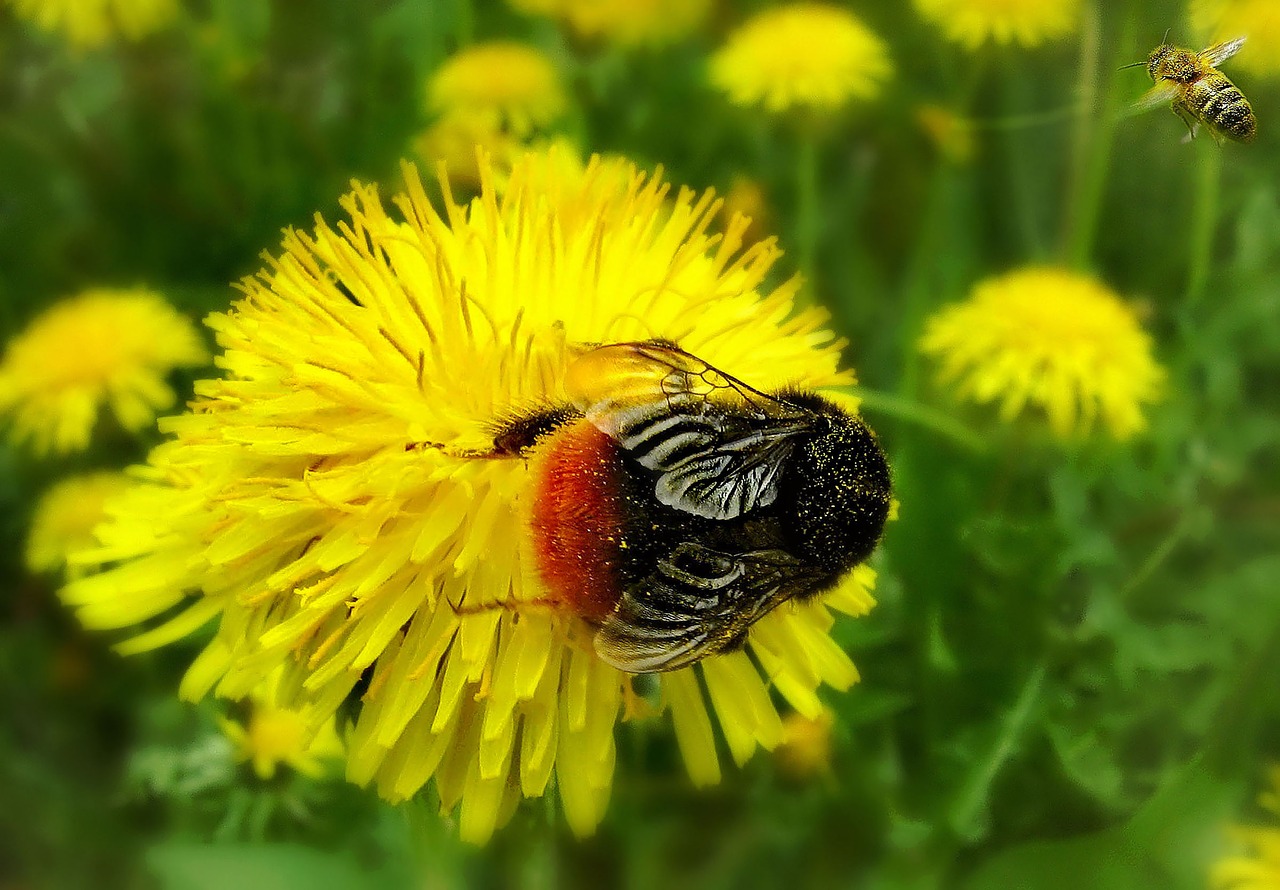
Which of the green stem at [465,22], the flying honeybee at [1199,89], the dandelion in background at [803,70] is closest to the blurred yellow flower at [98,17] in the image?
the green stem at [465,22]

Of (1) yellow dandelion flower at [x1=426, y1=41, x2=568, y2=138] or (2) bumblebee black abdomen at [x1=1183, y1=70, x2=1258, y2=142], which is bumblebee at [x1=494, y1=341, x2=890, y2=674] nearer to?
(2) bumblebee black abdomen at [x1=1183, y1=70, x2=1258, y2=142]

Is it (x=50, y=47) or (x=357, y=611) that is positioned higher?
(x=50, y=47)

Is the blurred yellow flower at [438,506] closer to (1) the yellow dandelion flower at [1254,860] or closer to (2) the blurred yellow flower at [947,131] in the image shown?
(1) the yellow dandelion flower at [1254,860]

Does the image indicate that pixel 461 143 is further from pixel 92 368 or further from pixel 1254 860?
pixel 1254 860

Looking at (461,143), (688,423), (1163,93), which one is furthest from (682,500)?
(461,143)

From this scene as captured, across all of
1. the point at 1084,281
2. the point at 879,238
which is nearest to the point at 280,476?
the point at 1084,281

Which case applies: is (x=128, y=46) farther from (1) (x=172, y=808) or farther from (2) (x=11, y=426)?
(1) (x=172, y=808)

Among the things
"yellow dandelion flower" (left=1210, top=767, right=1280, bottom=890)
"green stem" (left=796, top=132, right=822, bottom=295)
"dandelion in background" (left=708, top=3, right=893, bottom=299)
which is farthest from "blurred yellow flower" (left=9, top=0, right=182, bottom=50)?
"yellow dandelion flower" (left=1210, top=767, right=1280, bottom=890)

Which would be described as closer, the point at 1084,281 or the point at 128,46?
the point at 1084,281
